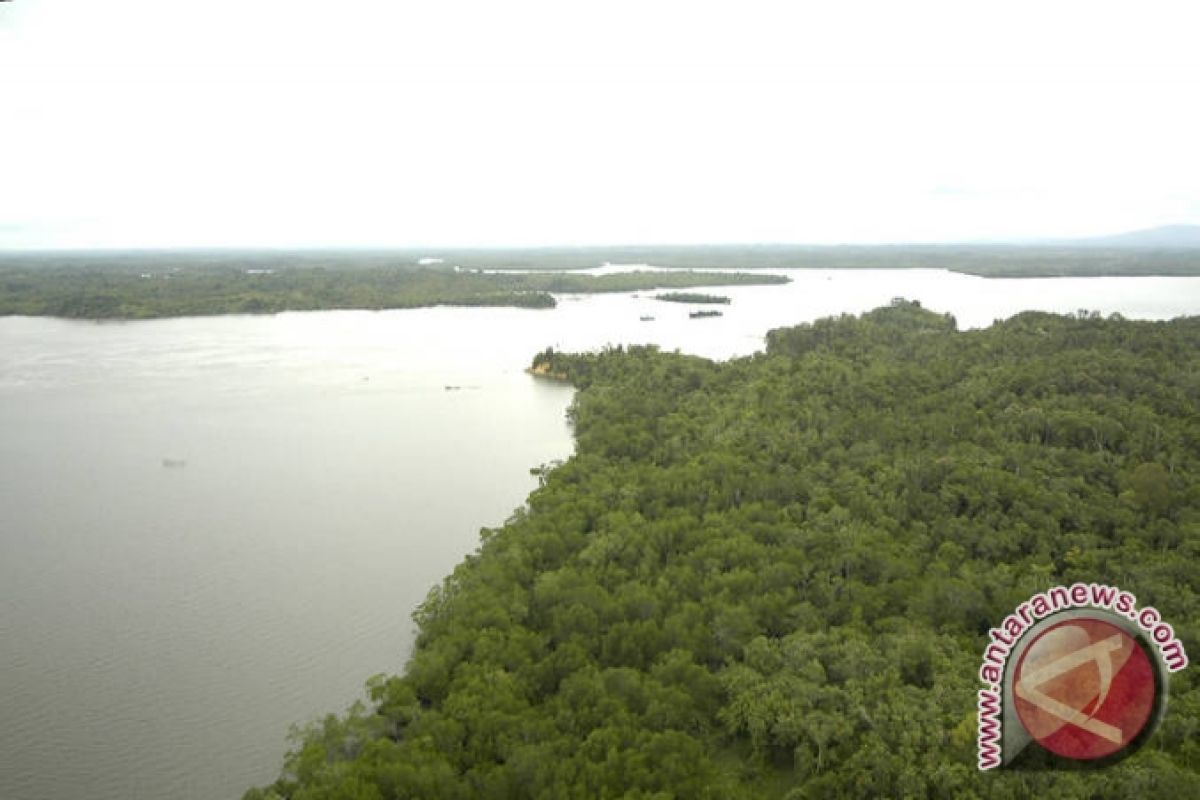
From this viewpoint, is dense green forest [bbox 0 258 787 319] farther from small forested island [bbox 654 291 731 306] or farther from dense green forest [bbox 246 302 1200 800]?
dense green forest [bbox 246 302 1200 800]

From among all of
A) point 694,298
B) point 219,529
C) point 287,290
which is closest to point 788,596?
point 219,529

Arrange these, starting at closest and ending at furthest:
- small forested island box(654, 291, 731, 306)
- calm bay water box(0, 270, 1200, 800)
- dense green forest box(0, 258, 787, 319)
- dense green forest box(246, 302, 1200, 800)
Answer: dense green forest box(246, 302, 1200, 800) < calm bay water box(0, 270, 1200, 800) < dense green forest box(0, 258, 787, 319) < small forested island box(654, 291, 731, 306)

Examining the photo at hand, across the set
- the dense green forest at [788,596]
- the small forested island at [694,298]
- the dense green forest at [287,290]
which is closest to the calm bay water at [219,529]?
the dense green forest at [788,596]

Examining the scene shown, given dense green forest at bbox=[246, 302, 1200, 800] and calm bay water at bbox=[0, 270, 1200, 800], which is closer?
dense green forest at bbox=[246, 302, 1200, 800]

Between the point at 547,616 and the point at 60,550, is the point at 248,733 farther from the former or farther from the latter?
the point at 60,550

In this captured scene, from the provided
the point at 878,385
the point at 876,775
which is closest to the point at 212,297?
the point at 878,385

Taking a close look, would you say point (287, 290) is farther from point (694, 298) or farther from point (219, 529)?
point (219, 529)

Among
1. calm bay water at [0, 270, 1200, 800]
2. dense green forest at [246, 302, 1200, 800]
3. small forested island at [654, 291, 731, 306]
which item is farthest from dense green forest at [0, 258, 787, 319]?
dense green forest at [246, 302, 1200, 800]
